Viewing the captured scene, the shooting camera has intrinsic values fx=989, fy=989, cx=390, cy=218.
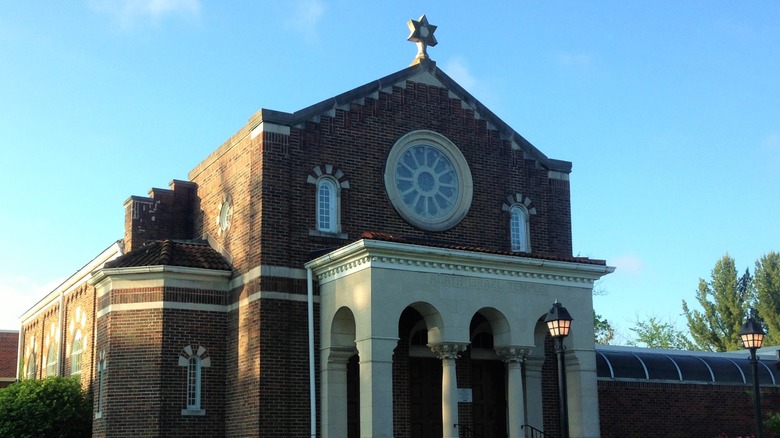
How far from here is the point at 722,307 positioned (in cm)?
6594

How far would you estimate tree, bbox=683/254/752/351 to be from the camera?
65.1 metres

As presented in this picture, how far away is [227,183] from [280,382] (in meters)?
6.15

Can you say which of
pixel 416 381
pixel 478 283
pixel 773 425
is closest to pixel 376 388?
pixel 478 283

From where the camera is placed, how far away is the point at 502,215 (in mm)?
27641

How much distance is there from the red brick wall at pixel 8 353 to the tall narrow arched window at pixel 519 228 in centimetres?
3345

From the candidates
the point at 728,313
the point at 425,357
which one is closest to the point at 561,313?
the point at 425,357

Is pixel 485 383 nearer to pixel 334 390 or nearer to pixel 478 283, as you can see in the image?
pixel 478 283

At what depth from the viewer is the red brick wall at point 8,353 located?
51.6m

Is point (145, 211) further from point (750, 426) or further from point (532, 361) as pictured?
point (750, 426)

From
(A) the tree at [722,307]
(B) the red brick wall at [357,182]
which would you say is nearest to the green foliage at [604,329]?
(A) the tree at [722,307]

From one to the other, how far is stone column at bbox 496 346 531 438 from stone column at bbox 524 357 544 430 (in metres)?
2.37

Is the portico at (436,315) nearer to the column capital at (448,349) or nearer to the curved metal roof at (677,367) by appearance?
the column capital at (448,349)

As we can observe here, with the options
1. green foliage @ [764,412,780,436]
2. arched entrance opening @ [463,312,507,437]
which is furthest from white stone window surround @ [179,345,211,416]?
green foliage @ [764,412,780,436]

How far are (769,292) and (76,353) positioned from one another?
47138 millimetres
